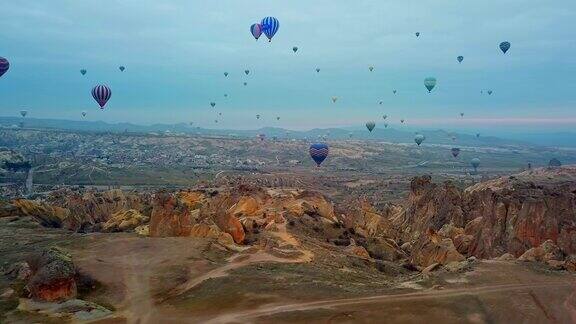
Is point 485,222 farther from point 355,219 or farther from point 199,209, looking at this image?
point 199,209

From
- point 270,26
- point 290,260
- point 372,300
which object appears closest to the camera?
point 372,300

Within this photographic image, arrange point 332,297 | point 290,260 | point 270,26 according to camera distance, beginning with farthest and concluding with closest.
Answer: point 270,26 → point 290,260 → point 332,297

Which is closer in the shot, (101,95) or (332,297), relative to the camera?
(332,297)

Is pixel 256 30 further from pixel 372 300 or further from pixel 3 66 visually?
pixel 372 300

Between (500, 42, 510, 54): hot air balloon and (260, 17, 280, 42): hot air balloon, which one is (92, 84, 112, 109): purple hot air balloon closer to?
(260, 17, 280, 42): hot air balloon

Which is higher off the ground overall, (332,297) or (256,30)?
(256,30)

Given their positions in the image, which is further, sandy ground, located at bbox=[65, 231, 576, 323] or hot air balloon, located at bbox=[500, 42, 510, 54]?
hot air balloon, located at bbox=[500, 42, 510, 54]

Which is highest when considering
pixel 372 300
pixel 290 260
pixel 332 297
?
pixel 372 300

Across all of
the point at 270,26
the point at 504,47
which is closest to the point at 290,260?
the point at 270,26

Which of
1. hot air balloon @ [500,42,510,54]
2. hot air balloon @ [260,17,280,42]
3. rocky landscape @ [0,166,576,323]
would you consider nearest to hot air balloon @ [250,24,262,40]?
hot air balloon @ [260,17,280,42]
